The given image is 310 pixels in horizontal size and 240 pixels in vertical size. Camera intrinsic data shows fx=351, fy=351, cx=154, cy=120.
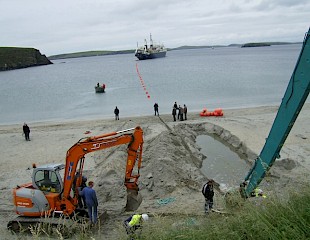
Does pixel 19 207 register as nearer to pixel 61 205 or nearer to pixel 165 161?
pixel 61 205

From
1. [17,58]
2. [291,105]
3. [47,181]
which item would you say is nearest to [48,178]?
[47,181]

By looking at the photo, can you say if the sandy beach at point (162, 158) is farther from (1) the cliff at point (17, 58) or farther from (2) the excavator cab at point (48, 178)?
(1) the cliff at point (17, 58)

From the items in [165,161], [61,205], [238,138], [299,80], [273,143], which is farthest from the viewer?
[238,138]

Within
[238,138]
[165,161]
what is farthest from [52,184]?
[238,138]

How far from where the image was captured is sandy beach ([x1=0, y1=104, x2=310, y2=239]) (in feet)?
39.5

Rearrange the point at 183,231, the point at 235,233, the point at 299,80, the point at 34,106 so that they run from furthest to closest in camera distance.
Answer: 1. the point at 34,106
2. the point at 299,80
3. the point at 183,231
4. the point at 235,233

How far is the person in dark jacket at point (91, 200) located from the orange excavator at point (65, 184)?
0.53 metres

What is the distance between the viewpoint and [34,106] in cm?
4938

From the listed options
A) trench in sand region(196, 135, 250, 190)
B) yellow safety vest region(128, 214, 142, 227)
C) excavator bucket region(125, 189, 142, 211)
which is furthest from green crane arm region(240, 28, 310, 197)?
A: trench in sand region(196, 135, 250, 190)

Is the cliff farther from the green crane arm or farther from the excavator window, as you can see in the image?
the green crane arm

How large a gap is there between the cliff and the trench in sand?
544ft

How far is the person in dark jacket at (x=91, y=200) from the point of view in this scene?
9586 mm

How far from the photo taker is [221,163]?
57.5ft

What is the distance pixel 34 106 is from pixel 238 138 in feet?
121
